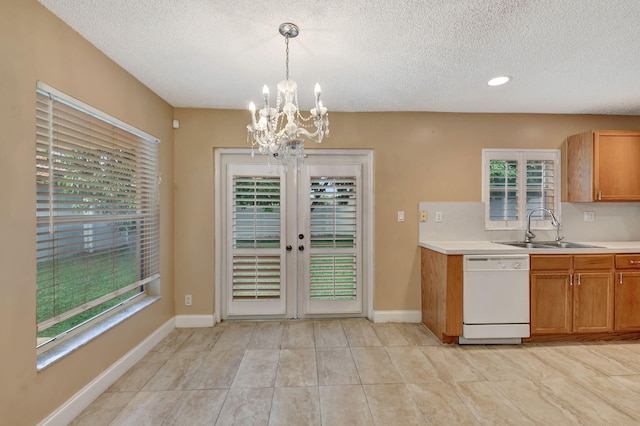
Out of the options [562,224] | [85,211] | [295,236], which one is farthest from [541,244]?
A: [85,211]

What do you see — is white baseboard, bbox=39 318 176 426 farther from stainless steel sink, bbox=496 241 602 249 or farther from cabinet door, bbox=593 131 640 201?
cabinet door, bbox=593 131 640 201

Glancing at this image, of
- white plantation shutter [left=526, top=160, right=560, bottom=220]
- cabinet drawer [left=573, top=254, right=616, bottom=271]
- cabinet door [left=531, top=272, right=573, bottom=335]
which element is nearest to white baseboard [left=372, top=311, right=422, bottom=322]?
cabinet door [left=531, top=272, right=573, bottom=335]

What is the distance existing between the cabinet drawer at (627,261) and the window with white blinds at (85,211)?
4.42 meters

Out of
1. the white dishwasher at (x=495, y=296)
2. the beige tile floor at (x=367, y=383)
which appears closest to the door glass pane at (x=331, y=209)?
the beige tile floor at (x=367, y=383)

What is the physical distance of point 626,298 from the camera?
2.87 meters

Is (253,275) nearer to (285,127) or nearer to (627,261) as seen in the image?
(285,127)

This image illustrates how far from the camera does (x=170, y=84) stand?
105 inches

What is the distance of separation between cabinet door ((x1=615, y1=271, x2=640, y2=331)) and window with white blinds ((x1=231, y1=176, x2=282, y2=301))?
334 cm

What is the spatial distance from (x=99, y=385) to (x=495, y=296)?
3263 millimetres

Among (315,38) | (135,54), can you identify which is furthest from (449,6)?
(135,54)

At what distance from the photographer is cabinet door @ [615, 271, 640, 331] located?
287 centimetres

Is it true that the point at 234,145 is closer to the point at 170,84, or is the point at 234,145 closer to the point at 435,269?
the point at 170,84

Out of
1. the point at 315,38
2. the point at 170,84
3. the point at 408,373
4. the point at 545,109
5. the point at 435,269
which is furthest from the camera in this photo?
the point at 545,109

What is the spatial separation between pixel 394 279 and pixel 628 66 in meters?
2.66
